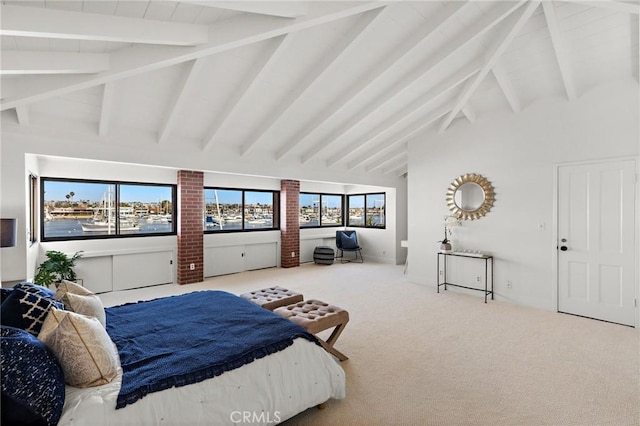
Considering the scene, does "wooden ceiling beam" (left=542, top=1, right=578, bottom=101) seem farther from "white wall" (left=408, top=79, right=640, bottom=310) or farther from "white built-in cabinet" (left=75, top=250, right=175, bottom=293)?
"white built-in cabinet" (left=75, top=250, right=175, bottom=293)

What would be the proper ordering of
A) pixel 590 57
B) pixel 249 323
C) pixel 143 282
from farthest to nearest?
pixel 143 282
pixel 590 57
pixel 249 323

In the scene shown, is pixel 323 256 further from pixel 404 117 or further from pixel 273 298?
pixel 273 298

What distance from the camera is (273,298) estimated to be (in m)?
3.53

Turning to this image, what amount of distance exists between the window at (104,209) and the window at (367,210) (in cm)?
500

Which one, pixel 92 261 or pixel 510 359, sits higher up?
pixel 92 261

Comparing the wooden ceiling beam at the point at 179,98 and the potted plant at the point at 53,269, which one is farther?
the potted plant at the point at 53,269

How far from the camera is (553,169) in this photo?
453cm

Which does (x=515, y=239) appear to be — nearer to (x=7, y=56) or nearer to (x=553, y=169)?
(x=553, y=169)

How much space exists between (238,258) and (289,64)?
14.7 ft

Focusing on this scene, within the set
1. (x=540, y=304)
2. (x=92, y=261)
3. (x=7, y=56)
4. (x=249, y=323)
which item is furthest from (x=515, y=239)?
(x=92, y=261)

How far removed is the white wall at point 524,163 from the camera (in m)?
4.11

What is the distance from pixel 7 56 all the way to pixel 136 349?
2.46m

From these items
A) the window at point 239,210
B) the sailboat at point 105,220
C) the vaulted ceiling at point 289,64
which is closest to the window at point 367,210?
the window at point 239,210

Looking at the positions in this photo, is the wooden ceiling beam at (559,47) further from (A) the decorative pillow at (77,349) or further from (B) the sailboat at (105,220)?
(B) the sailboat at (105,220)
